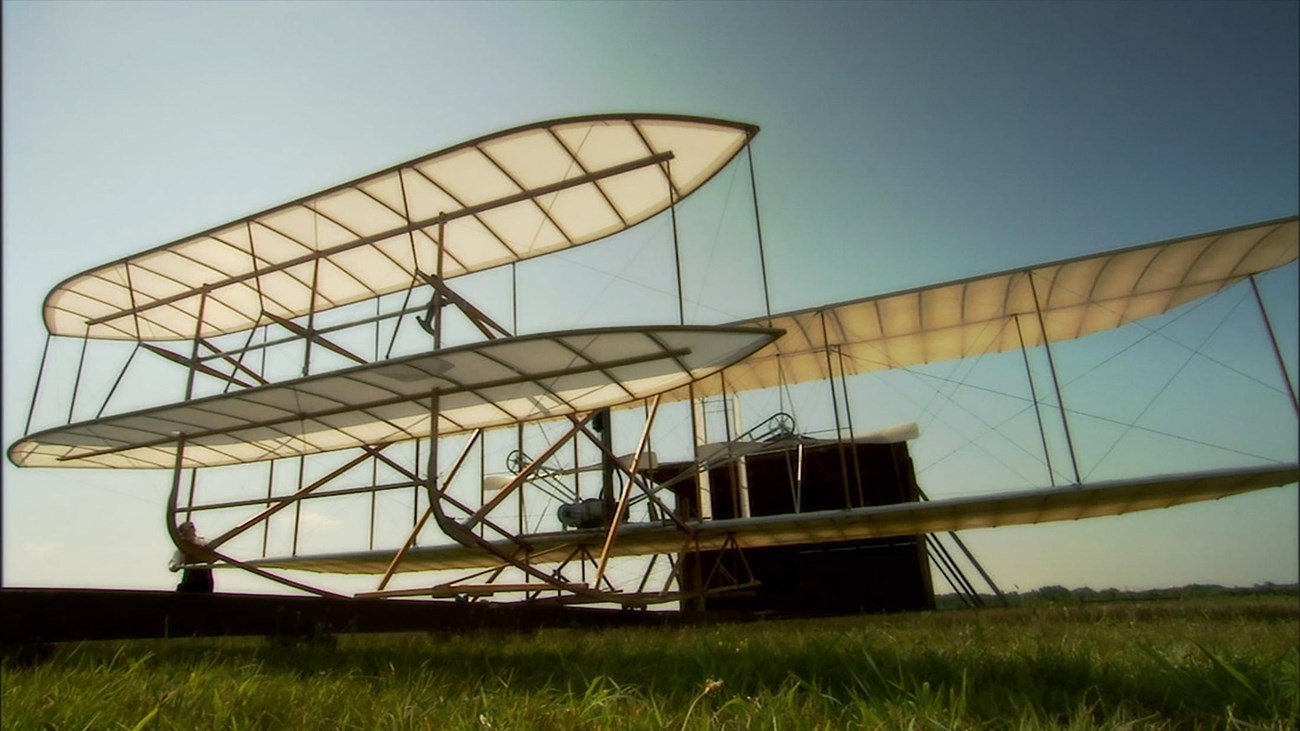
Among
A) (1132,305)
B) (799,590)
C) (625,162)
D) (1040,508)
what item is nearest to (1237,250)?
(1132,305)

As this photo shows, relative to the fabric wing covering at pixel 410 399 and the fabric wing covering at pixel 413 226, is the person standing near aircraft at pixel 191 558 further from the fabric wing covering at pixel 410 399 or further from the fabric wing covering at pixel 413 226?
the fabric wing covering at pixel 413 226

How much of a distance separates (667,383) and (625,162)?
263 cm

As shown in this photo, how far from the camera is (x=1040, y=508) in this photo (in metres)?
10.9

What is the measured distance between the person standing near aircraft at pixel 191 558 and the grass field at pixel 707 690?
666 centimetres

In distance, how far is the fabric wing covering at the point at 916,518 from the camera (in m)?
9.64

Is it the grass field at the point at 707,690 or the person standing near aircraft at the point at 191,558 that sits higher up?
the person standing near aircraft at the point at 191,558

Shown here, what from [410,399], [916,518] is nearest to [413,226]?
[410,399]

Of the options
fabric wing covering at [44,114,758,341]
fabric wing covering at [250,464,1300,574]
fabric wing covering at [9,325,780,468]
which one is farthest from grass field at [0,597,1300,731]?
fabric wing covering at [250,464,1300,574]

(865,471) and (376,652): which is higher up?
(865,471)

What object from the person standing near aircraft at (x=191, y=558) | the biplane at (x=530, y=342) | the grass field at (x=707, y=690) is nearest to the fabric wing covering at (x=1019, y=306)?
the biplane at (x=530, y=342)

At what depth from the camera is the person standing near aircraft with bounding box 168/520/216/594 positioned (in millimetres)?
9297

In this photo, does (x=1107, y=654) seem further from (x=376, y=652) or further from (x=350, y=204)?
(x=350, y=204)

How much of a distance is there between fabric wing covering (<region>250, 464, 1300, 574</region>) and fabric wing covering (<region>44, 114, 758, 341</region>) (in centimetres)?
431

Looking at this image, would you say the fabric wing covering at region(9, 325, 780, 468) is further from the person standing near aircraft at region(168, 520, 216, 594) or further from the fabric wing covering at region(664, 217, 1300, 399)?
the fabric wing covering at region(664, 217, 1300, 399)
